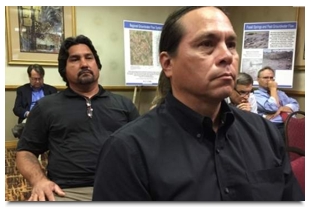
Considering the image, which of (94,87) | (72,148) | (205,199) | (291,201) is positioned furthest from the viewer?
(94,87)

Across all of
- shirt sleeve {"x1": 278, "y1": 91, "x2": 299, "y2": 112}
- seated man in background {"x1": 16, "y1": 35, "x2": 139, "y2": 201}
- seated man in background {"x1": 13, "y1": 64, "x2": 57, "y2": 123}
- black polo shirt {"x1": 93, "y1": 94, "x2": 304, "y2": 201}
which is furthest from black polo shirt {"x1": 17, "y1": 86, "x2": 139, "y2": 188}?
shirt sleeve {"x1": 278, "y1": 91, "x2": 299, "y2": 112}

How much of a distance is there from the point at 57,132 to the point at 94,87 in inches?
11.4

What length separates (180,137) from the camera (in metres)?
0.81

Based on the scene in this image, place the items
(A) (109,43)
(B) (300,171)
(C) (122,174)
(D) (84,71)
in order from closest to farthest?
(C) (122,174) < (B) (300,171) < (D) (84,71) < (A) (109,43)

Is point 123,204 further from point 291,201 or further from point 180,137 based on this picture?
point 291,201

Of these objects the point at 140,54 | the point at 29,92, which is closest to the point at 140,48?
the point at 140,54

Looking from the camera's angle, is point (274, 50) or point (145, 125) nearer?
point (145, 125)

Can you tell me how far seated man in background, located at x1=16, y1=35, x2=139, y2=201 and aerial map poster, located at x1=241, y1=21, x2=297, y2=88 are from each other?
2134mm

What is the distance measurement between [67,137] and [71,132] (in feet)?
0.10

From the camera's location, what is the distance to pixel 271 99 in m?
2.86

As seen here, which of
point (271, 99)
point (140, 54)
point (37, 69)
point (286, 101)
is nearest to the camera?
point (271, 99)

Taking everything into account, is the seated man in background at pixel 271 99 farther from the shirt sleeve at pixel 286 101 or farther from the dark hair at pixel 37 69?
the dark hair at pixel 37 69

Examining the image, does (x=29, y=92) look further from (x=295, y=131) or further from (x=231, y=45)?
(x=231, y=45)
